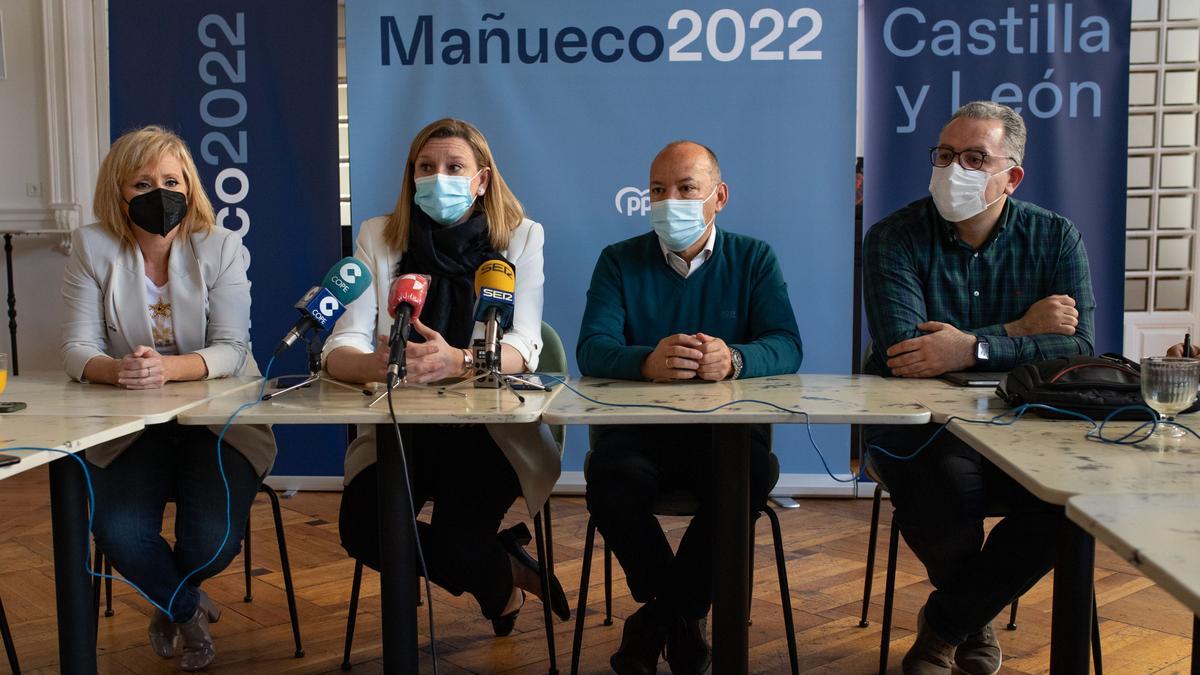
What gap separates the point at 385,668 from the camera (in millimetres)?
1951

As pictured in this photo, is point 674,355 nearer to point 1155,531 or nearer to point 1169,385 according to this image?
point 1169,385

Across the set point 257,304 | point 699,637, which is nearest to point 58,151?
point 257,304

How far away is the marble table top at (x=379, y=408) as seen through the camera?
5.69 ft

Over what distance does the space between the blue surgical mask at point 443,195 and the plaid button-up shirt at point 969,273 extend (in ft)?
3.36

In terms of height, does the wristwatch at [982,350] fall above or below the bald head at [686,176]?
below

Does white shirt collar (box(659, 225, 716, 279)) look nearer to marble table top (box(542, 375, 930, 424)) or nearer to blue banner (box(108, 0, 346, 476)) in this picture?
marble table top (box(542, 375, 930, 424))

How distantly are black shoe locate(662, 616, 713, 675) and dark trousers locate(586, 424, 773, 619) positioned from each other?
0.03 meters

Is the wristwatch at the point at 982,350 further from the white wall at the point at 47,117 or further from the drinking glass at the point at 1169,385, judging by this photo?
the white wall at the point at 47,117

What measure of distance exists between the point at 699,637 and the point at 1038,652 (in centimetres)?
90

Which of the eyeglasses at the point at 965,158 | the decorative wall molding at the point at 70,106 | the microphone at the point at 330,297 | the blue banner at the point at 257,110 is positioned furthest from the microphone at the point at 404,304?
the decorative wall molding at the point at 70,106

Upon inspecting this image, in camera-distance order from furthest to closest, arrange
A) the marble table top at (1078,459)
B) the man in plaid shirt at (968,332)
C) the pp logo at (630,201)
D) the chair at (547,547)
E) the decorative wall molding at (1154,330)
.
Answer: the decorative wall molding at (1154,330) < the pp logo at (630,201) < the chair at (547,547) < the man in plaid shirt at (968,332) < the marble table top at (1078,459)

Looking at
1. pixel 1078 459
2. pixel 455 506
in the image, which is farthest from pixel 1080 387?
pixel 455 506

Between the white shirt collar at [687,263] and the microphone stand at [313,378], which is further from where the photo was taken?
the white shirt collar at [687,263]

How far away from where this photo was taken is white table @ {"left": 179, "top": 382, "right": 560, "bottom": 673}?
175 cm
